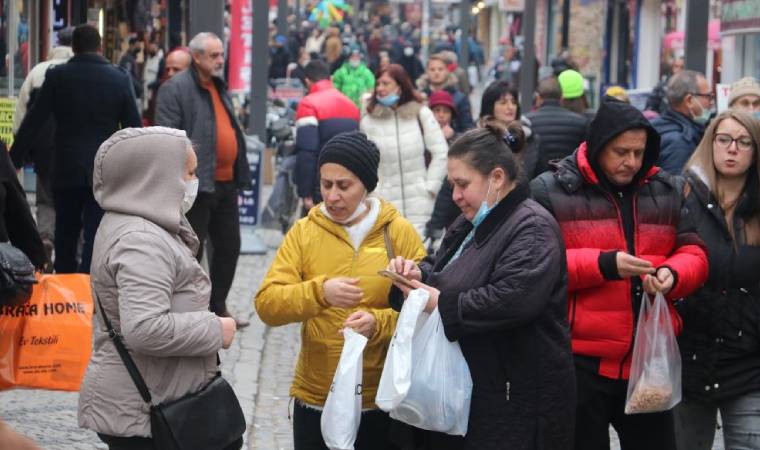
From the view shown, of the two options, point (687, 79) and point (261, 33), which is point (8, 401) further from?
point (261, 33)

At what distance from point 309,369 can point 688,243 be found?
153cm

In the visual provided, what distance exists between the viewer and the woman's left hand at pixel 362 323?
5113 millimetres

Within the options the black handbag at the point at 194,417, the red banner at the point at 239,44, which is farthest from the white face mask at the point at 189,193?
the red banner at the point at 239,44

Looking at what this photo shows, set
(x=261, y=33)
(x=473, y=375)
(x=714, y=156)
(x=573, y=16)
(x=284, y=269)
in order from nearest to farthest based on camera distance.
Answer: (x=473, y=375) → (x=284, y=269) → (x=714, y=156) → (x=261, y=33) → (x=573, y=16)

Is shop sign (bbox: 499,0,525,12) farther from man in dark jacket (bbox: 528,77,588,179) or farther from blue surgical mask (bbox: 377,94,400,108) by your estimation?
blue surgical mask (bbox: 377,94,400,108)

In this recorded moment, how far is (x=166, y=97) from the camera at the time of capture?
983 centimetres

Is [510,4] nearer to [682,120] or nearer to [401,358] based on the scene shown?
[682,120]

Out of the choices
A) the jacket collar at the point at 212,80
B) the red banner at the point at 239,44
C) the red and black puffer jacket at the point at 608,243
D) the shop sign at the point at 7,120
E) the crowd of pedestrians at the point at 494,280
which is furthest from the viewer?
the red banner at the point at 239,44

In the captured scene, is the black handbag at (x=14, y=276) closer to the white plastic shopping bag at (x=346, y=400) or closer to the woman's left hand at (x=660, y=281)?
the white plastic shopping bag at (x=346, y=400)

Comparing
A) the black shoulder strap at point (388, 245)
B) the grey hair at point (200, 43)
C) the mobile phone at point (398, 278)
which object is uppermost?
the grey hair at point (200, 43)

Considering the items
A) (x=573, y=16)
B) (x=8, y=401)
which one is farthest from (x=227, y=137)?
(x=573, y=16)

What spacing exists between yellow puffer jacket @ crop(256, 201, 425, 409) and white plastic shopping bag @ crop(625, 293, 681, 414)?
898mm

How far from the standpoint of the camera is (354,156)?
5.36 metres

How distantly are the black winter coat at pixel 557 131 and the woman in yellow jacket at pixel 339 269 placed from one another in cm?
472
